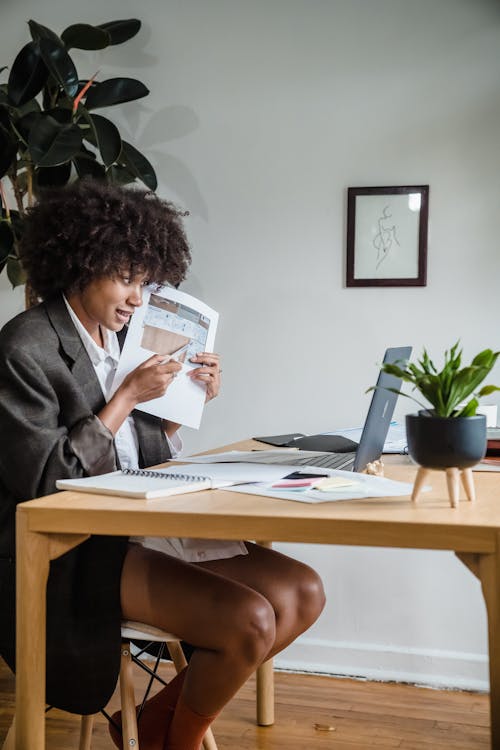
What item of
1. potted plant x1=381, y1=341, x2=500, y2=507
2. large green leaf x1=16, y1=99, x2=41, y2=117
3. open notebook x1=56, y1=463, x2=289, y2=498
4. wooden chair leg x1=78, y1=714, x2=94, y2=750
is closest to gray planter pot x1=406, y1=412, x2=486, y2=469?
potted plant x1=381, y1=341, x2=500, y2=507

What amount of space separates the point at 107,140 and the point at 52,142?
16 cm

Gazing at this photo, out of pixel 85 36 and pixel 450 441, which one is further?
pixel 85 36

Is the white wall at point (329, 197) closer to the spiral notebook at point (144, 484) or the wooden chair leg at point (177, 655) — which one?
the wooden chair leg at point (177, 655)

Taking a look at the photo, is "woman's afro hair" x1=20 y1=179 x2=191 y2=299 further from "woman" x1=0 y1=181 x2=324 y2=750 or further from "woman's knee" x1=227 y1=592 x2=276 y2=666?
"woman's knee" x1=227 y1=592 x2=276 y2=666

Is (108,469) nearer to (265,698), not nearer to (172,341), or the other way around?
(172,341)

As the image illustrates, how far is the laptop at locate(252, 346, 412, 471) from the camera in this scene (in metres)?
1.42

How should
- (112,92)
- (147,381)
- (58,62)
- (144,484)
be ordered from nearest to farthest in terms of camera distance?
(144,484)
(147,381)
(58,62)
(112,92)

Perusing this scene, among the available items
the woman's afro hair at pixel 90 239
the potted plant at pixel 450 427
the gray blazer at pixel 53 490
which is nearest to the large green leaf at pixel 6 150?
the woman's afro hair at pixel 90 239

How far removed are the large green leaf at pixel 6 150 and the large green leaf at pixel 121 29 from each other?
440 millimetres

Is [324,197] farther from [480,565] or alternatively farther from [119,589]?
Result: [480,565]

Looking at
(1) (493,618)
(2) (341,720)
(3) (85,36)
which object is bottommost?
Result: (2) (341,720)

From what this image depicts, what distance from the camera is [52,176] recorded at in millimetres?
2488

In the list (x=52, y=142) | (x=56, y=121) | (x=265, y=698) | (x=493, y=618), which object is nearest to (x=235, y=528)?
(x=493, y=618)

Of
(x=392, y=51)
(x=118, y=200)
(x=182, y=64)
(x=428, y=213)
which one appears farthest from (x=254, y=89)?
(x=118, y=200)
